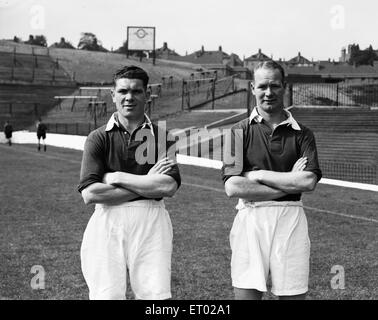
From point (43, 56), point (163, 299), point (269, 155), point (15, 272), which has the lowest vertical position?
point (15, 272)

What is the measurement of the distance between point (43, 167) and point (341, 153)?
11.4m

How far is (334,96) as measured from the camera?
3375 centimetres

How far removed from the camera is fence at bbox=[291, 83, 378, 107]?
31375 millimetres

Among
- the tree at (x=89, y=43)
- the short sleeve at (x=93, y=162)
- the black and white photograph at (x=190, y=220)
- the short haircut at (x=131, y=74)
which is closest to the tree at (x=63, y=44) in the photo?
the tree at (x=89, y=43)

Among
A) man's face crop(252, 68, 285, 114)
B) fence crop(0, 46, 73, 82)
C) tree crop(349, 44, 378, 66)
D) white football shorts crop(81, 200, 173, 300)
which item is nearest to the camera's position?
white football shorts crop(81, 200, 173, 300)

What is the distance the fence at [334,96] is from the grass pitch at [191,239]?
51.3 feet

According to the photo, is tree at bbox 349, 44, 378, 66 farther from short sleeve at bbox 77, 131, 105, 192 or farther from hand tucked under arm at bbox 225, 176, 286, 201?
short sleeve at bbox 77, 131, 105, 192

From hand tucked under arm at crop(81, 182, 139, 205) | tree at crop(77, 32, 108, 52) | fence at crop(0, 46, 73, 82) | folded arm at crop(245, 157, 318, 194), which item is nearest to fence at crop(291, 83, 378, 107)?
folded arm at crop(245, 157, 318, 194)

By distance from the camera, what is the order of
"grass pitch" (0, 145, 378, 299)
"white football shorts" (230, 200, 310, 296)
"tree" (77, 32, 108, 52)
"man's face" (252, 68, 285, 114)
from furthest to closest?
"tree" (77, 32, 108, 52) < "grass pitch" (0, 145, 378, 299) < "man's face" (252, 68, 285, 114) < "white football shorts" (230, 200, 310, 296)

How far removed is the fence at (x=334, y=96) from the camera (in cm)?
3138

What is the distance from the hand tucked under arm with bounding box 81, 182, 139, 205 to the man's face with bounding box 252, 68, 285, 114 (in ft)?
3.80

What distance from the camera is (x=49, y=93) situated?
5278cm

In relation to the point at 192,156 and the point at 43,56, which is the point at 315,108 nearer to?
the point at 192,156
